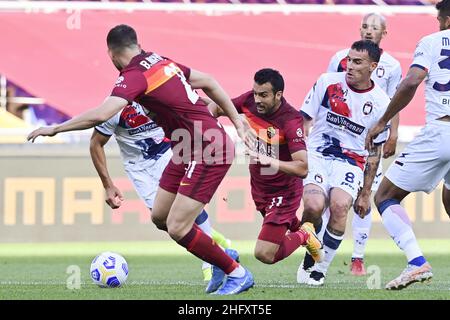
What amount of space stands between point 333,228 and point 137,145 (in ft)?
8.05

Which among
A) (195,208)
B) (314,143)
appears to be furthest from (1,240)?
(195,208)

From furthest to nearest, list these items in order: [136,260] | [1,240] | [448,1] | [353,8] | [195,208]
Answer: [353,8]
[1,240]
[136,260]
[448,1]
[195,208]

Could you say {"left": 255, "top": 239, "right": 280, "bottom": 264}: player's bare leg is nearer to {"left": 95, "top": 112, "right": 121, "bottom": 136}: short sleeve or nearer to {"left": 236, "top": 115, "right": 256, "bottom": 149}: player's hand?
{"left": 236, "top": 115, "right": 256, "bottom": 149}: player's hand

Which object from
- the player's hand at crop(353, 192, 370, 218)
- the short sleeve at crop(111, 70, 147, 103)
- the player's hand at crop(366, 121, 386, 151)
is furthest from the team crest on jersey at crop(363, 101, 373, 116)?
the short sleeve at crop(111, 70, 147, 103)

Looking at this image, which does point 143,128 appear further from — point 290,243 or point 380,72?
point 380,72

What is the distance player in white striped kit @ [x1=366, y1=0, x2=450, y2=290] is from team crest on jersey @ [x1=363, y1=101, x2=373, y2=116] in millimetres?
1118

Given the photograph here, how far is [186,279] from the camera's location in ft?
32.2

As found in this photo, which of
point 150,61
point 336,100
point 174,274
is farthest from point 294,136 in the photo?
point 174,274

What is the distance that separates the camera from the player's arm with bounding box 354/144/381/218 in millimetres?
9555

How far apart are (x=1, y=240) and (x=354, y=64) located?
7.69 m

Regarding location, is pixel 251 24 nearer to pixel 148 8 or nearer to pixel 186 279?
pixel 148 8

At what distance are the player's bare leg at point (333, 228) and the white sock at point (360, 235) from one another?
1489mm

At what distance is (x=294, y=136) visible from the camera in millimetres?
8492
